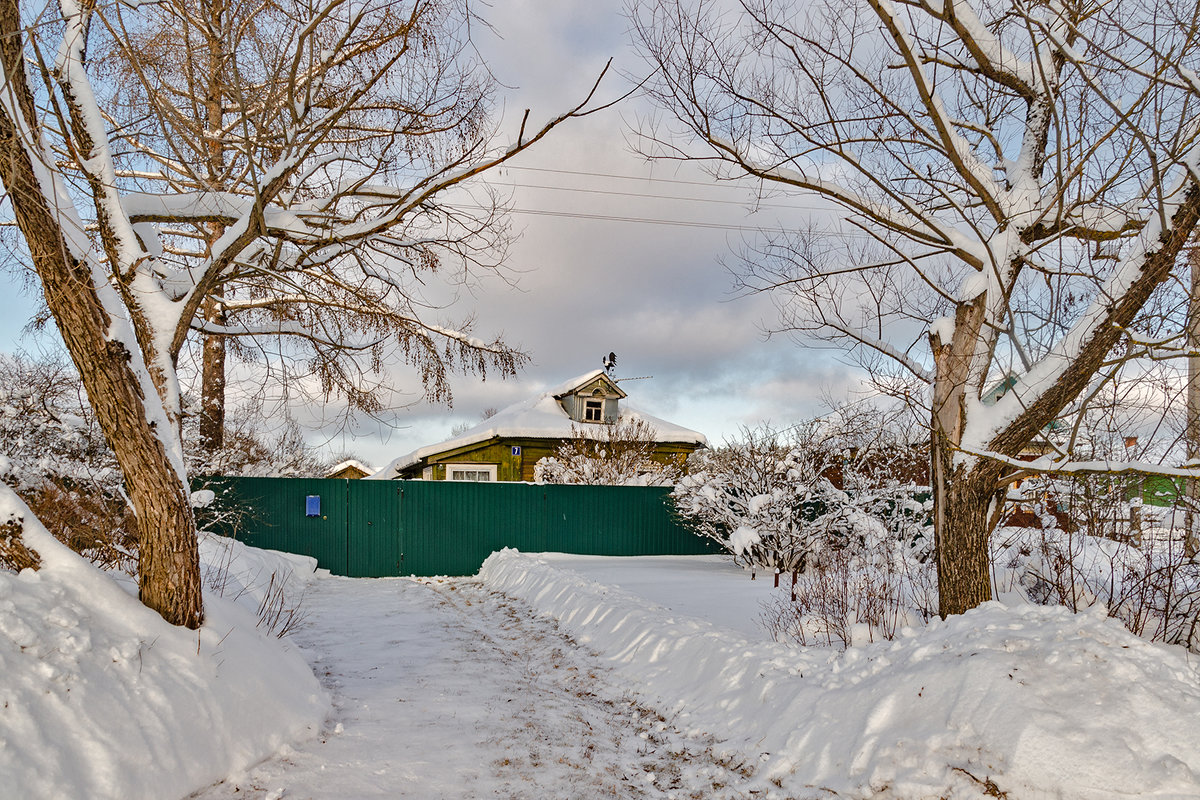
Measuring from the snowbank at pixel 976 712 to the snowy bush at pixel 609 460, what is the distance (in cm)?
1133

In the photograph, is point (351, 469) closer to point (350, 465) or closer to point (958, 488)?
point (350, 465)

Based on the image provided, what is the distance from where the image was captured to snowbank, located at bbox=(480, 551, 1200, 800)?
11.0ft

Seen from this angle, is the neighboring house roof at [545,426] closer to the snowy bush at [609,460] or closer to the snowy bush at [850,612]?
the snowy bush at [609,460]

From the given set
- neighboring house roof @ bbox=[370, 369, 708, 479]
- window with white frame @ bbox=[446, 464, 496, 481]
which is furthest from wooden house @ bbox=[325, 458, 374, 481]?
window with white frame @ bbox=[446, 464, 496, 481]

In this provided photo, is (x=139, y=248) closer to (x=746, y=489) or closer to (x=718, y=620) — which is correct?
(x=718, y=620)

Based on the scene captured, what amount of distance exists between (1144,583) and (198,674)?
6.39 metres

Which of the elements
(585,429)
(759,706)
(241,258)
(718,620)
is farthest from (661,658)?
(585,429)

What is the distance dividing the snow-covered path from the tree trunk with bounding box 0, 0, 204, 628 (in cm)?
131

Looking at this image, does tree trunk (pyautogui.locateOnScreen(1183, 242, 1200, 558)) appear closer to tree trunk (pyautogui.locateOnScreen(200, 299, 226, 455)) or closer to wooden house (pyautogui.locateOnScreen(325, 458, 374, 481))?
tree trunk (pyautogui.locateOnScreen(200, 299, 226, 455))

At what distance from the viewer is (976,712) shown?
3744mm

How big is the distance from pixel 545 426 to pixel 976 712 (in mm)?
20141

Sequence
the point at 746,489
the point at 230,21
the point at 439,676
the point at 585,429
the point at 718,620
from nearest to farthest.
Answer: the point at 230,21
the point at 439,676
the point at 718,620
the point at 746,489
the point at 585,429

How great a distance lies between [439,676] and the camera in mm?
6207

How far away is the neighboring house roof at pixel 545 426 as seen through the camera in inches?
910
